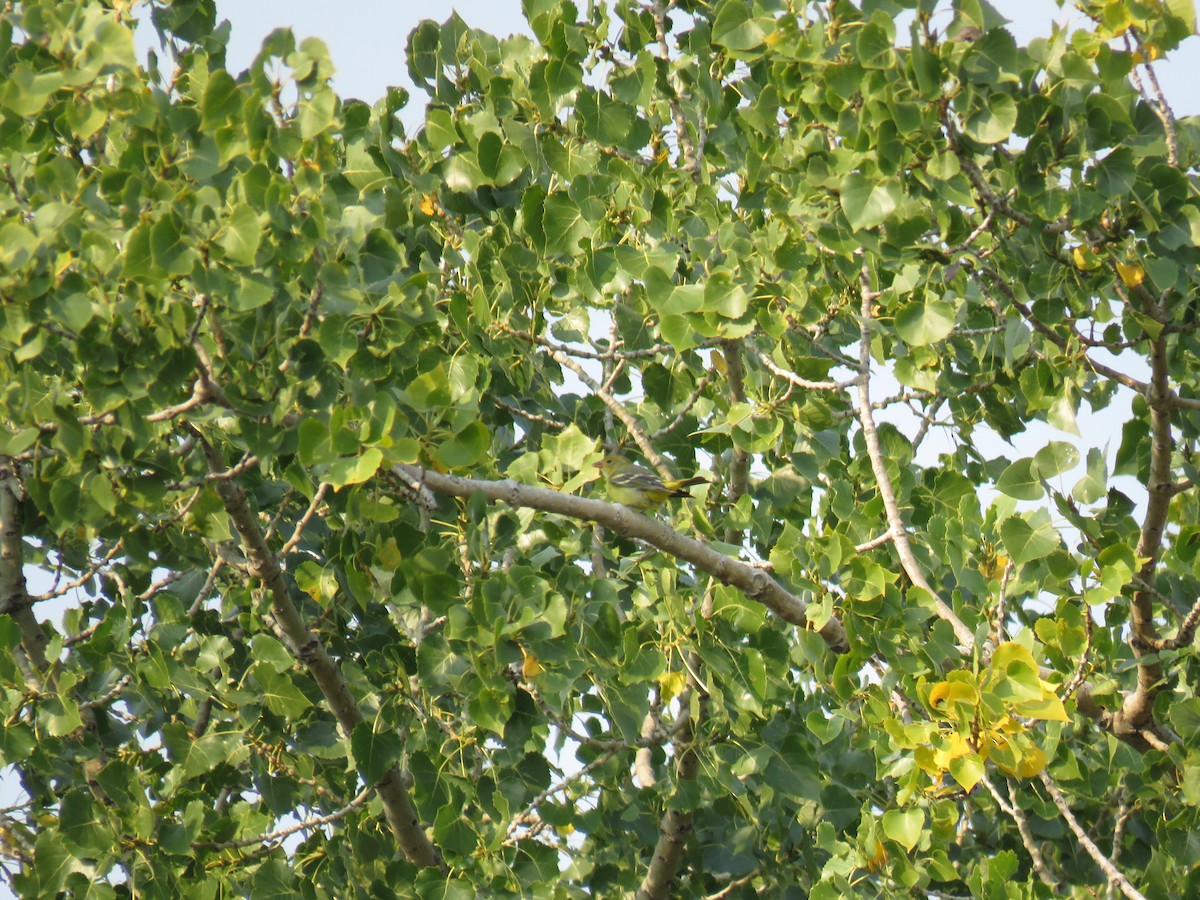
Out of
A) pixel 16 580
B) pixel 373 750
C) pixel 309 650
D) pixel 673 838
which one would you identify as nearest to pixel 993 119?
pixel 373 750

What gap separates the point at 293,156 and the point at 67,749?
226 centimetres

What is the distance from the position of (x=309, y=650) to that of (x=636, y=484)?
55.5 inches

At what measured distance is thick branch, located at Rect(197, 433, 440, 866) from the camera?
12.3 feet

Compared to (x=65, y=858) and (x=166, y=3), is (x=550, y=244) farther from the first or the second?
(x=65, y=858)

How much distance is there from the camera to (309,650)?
409 centimetres

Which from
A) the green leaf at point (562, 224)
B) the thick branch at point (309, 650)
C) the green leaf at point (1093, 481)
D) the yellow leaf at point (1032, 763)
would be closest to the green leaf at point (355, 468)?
the thick branch at point (309, 650)

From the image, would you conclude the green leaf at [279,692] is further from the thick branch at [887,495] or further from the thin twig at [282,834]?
the thick branch at [887,495]

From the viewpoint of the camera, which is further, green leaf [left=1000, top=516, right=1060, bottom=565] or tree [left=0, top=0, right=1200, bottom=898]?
green leaf [left=1000, top=516, right=1060, bottom=565]

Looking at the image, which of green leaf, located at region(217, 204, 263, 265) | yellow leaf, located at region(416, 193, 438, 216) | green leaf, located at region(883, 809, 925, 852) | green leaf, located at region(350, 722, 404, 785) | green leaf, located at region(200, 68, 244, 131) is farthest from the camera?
yellow leaf, located at region(416, 193, 438, 216)

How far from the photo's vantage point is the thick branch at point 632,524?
3289 millimetres

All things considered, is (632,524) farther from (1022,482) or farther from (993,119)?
(993,119)

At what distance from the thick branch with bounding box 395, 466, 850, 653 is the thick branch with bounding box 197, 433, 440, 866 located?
0.57 m

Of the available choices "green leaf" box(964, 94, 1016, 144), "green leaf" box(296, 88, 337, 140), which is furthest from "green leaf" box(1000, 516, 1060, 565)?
"green leaf" box(296, 88, 337, 140)

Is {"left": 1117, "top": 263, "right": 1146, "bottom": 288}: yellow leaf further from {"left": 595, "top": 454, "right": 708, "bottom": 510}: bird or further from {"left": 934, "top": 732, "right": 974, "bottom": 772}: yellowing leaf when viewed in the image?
{"left": 595, "top": 454, "right": 708, "bottom": 510}: bird
